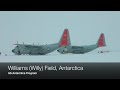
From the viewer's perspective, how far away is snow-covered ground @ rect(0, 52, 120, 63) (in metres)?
6.05

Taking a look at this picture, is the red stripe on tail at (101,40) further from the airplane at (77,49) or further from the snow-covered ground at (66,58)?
the snow-covered ground at (66,58)

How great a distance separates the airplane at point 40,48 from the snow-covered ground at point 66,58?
0.06 meters

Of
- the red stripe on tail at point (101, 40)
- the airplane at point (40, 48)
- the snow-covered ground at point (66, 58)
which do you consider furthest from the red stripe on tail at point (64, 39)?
the red stripe on tail at point (101, 40)

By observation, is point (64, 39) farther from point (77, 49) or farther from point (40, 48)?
point (40, 48)

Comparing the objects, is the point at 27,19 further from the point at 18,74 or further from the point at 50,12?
the point at 18,74

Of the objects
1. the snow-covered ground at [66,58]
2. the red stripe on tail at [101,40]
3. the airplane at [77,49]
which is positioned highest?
the red stripe on tail at [101,40]

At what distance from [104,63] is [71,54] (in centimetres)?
45

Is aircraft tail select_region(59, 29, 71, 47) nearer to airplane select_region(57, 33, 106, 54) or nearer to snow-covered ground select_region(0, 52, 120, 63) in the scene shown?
airplane select_region(57, 33, 106, 54)

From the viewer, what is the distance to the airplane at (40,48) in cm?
609

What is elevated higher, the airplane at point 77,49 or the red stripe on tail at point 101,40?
the red stripe on tail at point 101,40

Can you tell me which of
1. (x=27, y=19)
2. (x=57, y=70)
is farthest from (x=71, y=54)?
(x=27, y=19)

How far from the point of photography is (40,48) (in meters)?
6.13
